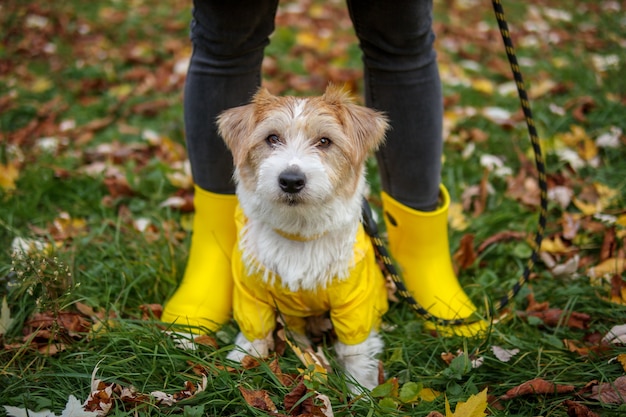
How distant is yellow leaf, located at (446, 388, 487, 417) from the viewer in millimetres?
1714

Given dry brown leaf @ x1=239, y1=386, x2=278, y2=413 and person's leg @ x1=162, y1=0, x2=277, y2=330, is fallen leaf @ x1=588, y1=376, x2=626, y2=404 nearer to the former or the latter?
dry brown leaf @ x1=239, y1=386, x2=278, y2=413

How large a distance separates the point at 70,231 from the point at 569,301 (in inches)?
96.1

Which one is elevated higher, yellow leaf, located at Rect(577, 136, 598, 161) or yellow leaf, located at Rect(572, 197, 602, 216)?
yellow leaf, located at Rect(577, 136, 598, 161)

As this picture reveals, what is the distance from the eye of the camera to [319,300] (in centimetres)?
206

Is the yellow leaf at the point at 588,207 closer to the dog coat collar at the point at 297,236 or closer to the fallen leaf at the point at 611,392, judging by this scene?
the fallen leaf at the point at 611,392

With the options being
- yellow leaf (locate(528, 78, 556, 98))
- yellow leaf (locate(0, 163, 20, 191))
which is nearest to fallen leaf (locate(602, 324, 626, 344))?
yellow leaf (locate(528, 78, 556, 98))

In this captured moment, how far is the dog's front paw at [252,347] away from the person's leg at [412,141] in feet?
2.41

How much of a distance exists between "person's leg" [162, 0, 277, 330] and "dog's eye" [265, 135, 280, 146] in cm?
34

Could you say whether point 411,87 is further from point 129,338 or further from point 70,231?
point 70,231

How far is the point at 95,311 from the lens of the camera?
227cm

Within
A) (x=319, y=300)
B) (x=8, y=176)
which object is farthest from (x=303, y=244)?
(x=8, y=176)

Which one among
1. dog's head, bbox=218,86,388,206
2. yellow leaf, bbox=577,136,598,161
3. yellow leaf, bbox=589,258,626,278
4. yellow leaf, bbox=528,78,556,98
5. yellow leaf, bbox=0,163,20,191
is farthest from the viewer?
yellow leaf, bbox=528,78,556,98

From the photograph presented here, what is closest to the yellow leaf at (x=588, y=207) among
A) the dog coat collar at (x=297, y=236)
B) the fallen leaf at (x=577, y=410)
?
the fallen leaf at (x=577, y=410)

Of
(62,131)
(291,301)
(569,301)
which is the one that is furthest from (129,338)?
(62,131)
